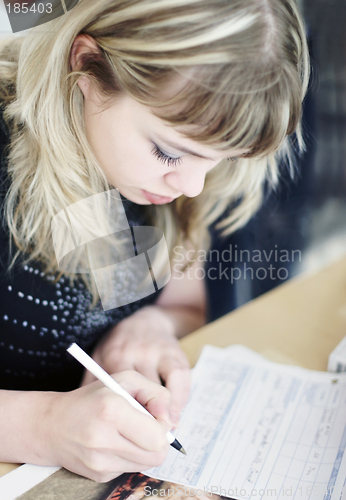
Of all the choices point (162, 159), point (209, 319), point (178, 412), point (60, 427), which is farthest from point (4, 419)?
point (209, 319)

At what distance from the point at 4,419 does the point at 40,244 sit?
164 mm

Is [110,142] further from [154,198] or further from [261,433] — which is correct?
[261,433]

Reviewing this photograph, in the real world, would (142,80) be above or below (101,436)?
above

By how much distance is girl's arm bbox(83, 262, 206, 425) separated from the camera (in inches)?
17.9

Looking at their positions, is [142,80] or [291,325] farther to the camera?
[291,325]

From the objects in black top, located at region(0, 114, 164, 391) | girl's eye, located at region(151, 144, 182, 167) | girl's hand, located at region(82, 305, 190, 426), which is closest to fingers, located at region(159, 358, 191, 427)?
girl's hand, located at region(82, 305, 190, 426)

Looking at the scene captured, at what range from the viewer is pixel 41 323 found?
1.51ft

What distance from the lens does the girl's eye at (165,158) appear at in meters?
0.38

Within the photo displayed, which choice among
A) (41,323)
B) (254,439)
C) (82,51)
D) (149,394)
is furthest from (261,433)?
(82,51)

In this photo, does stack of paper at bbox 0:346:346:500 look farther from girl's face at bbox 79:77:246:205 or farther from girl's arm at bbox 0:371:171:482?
girl's face at bbox 79:77:246:205

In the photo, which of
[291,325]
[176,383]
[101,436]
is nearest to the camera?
[101,436]

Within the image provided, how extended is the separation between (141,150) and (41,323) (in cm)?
22

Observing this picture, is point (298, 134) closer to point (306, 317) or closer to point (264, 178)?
point (264, 178)

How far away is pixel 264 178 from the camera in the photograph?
570 millimetres
